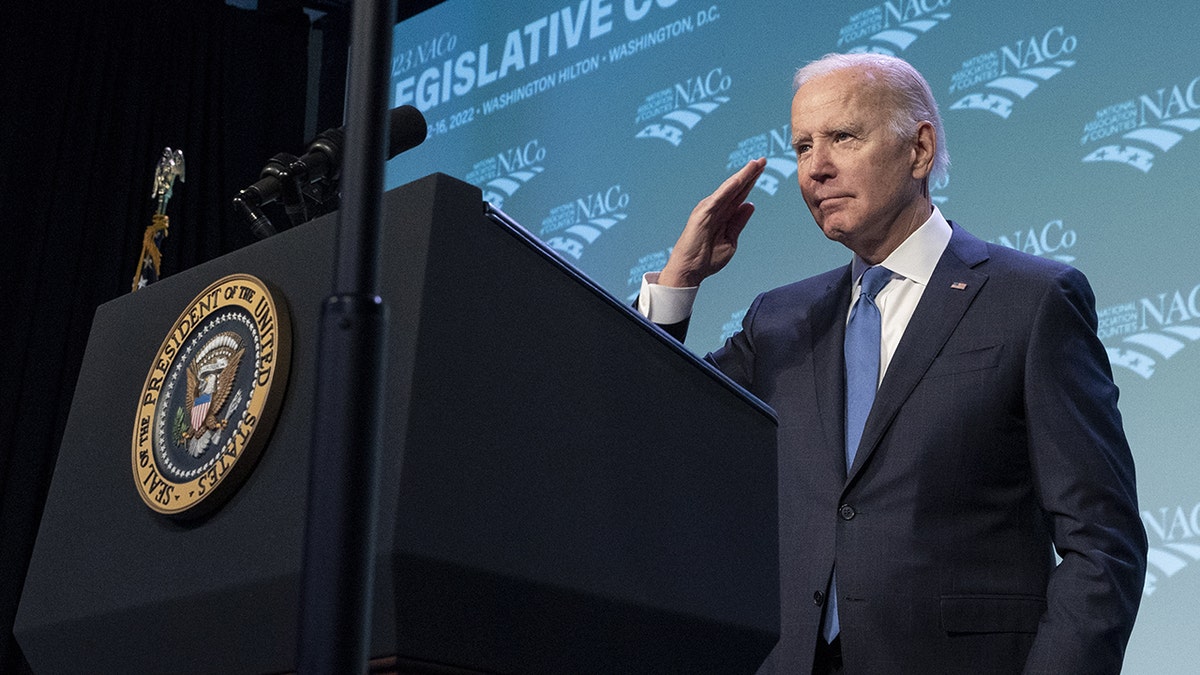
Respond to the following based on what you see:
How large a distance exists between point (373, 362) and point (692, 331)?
9.15ft

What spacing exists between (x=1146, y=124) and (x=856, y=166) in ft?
3.48

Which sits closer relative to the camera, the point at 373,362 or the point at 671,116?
the point at 373,362

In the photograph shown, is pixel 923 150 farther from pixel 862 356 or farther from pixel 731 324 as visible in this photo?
pixel 731 324

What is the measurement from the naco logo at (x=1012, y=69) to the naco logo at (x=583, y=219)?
1.11 m

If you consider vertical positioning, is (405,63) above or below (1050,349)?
above

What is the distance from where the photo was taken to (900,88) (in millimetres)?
2143

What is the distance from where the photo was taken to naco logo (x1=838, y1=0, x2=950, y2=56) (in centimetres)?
332

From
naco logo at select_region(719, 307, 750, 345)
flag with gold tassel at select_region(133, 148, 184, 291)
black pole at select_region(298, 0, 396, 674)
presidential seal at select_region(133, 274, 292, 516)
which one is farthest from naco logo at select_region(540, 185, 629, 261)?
black pole at select_region(298, 0, 396, 674)

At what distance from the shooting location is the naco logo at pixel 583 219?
3.99 m

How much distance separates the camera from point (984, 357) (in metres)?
1.86

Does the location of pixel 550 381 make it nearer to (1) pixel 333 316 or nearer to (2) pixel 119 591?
(1) pixel 333 316

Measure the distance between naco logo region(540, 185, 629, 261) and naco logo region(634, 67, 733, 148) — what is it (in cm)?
21

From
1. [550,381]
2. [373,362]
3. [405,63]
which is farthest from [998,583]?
[405,63]

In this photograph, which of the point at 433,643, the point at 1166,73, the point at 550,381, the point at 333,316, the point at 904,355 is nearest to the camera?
the point at 333,316
